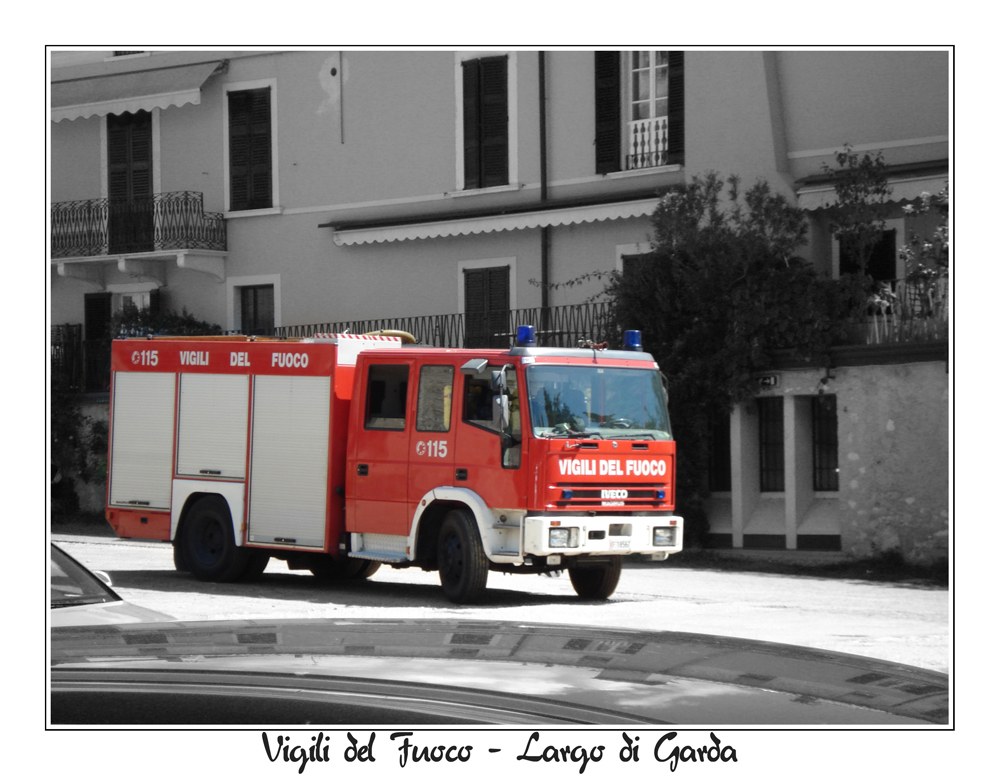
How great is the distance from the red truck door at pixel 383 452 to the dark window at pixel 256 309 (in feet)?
47.1

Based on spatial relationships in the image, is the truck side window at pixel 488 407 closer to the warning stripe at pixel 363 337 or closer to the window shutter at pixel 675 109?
the warning stripe at pixel 363 337

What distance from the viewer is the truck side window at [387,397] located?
15594 millimetres

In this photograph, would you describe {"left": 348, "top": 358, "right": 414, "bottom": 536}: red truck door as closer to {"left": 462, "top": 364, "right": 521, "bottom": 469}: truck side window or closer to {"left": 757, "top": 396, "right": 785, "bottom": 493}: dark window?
{"left": 462, "top": 364, "right": 521, "bottom": 469}: truck side window

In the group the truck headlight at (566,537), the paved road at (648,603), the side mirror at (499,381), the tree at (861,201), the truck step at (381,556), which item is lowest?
the paved road at (648,603)

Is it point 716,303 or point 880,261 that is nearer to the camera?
point 716,303

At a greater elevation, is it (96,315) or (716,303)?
(96,315)

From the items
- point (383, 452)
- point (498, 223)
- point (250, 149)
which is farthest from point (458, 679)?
point (250, 149)

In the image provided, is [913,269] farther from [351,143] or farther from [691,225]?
[351,143]

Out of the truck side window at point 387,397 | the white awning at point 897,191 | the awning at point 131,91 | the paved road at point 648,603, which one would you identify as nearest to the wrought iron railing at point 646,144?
the white awning at point 897,191

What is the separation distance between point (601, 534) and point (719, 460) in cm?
805

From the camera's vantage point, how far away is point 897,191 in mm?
21812

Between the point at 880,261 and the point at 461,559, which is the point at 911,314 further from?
the point at 461,559

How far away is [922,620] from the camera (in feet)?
45.9

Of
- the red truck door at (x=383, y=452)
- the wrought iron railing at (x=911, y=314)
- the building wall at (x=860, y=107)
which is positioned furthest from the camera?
the building wall at (x=860, y=107)
